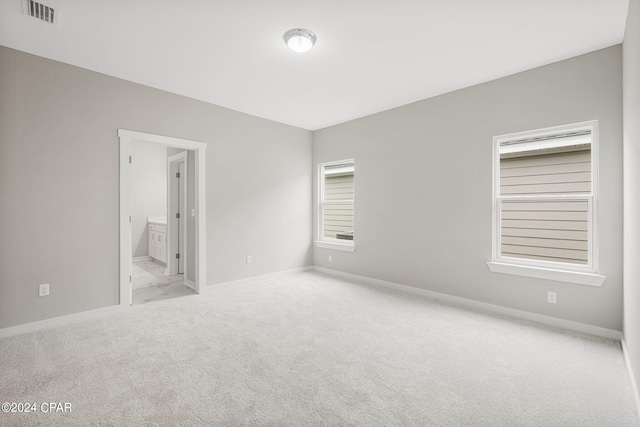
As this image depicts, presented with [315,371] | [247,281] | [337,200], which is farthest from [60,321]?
[337,200]

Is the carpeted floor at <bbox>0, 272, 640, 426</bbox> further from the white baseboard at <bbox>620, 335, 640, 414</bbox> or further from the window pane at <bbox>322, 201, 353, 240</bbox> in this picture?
the window pane at <bbox>322, 201, 353, 240</bbox>

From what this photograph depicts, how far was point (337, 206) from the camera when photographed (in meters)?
5.63

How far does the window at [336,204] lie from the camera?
540 centimetres

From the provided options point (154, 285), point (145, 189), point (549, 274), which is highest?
point (145, 189)

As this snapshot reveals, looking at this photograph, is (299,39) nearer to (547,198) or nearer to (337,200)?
(547,198)

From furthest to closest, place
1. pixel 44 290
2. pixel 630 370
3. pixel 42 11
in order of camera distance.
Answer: pixel 44 290, pixel 42 11, pixel 630 370

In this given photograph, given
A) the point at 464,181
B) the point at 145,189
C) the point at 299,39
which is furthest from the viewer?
the point at 145,189

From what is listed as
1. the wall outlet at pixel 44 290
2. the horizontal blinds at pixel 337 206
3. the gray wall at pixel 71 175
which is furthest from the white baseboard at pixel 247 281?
the wall outlet at pixel 44 290

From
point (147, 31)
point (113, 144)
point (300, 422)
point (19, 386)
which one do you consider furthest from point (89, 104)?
point (300, 422)

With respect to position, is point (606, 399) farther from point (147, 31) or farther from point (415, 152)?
point (147, 31)

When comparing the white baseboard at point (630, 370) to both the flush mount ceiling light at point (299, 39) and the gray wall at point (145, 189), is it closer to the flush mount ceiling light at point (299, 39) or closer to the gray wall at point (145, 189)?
the flush mount ceiling light at point (299, 39)

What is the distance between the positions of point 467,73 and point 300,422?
3.73 metres

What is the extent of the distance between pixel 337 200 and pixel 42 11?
429cm

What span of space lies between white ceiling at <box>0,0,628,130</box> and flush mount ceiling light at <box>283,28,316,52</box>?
0.06m
